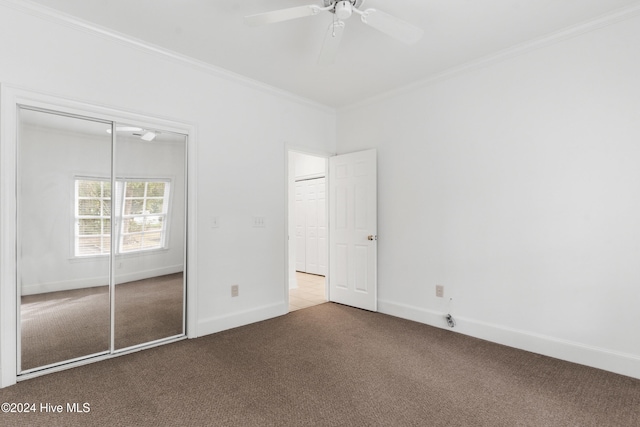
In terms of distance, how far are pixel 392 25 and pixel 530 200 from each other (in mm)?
2015

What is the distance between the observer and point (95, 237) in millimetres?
2756

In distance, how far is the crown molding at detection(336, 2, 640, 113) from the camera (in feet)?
8.33

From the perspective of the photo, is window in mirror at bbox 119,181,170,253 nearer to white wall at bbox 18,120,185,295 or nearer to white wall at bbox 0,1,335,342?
white wall at bbox 18,120,185,295

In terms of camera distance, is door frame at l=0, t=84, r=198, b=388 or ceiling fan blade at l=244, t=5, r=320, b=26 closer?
ceiling fan blade at l=244, t=5, r=320, b=26

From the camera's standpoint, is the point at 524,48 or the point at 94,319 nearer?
the point at 94,319

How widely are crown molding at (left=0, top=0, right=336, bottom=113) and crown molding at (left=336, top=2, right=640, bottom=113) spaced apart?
4.76 feet

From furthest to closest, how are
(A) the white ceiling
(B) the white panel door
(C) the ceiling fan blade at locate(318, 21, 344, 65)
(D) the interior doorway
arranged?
1. (D) the interior doorway
2. (B) the white panel door
3. (A) the white ceiling
4. (C) the ceiling fan blade at locate(318, 21, 344, 65)

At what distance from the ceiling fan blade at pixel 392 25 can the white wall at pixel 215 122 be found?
164cm

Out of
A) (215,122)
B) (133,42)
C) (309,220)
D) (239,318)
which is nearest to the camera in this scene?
(133,42)

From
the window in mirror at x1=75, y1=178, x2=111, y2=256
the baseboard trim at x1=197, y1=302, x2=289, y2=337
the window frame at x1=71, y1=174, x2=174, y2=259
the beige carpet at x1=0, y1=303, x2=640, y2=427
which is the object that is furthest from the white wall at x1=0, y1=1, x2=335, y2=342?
the beige carpet at x1=0, y1=303, x2=640, y2=427

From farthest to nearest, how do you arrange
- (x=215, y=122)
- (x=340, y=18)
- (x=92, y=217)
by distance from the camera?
1. (x=215, y=122)
2. (x=92, y=217)
3. (x=340, y=18)

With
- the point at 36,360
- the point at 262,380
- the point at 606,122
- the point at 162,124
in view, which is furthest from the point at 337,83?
the point at 36,360

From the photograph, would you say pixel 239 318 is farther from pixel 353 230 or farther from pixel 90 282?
pixel 353 230

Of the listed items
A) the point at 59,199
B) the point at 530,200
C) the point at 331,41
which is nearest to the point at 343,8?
the point at 331,41
